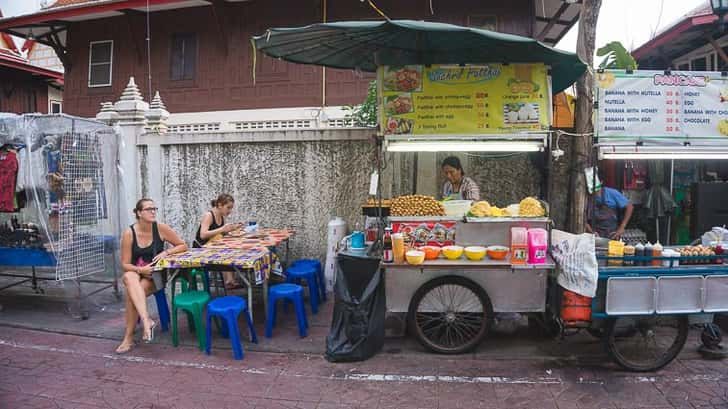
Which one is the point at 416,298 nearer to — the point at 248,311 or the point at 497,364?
→ the point at 497,364

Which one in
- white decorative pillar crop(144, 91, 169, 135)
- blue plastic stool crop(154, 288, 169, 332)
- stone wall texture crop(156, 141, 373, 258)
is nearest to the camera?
blue plastic stool crop(154, 288, 169, 332)

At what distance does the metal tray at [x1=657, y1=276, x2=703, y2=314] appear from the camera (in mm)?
4223

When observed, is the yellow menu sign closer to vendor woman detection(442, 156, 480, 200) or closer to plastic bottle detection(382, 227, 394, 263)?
vendor woman detection(442, 156, 480, 200)

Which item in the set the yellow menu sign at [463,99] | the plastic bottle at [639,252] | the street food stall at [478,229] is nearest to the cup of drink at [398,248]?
the street food stall at [478,229]

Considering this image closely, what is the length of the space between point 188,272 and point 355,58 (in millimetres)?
3163

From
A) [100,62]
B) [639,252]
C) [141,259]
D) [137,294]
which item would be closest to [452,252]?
[639,252]

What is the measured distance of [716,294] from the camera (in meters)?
4.26

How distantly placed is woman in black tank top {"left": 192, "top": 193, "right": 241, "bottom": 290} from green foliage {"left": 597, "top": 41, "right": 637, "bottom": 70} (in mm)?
5285

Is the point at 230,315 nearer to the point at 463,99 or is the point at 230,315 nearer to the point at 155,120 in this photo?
the point at 463,99

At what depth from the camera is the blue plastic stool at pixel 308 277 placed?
19.2 feet

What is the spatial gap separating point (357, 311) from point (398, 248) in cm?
73

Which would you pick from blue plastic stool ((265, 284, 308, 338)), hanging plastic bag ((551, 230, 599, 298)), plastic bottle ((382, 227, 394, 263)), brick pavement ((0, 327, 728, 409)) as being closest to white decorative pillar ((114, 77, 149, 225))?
brick pavement ((0, 327, 728, 409))

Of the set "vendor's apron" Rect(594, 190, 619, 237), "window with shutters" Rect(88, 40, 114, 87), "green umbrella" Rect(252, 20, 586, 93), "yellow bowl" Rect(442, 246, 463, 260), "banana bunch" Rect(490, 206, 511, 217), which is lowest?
"yellow bowl" Rect(442, 246, 463, 260)

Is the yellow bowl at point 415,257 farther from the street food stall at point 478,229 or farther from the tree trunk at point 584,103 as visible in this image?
the tree trunk at point 584,103
